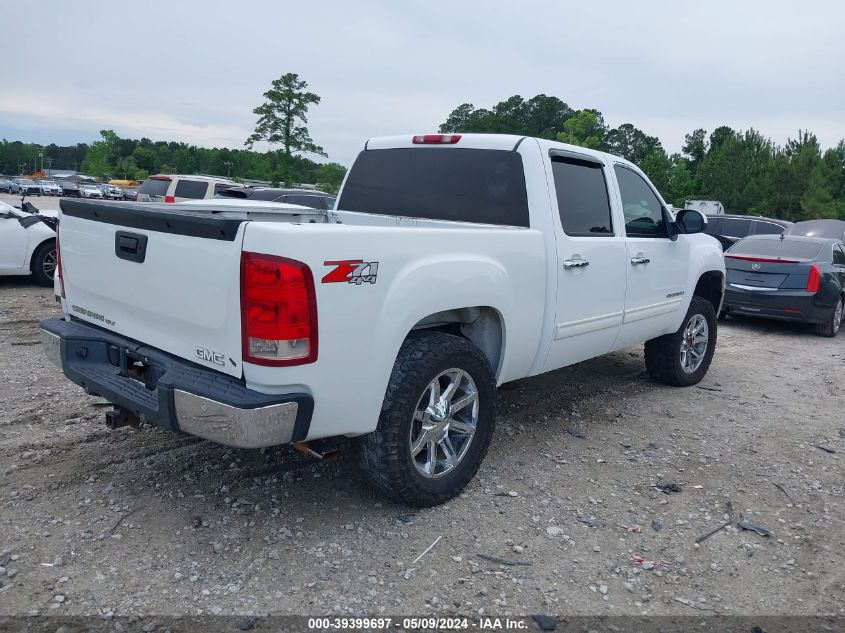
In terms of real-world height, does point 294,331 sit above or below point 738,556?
above

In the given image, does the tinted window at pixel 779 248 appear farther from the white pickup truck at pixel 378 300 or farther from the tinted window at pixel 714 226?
the white pickup truck at pixel 378 300

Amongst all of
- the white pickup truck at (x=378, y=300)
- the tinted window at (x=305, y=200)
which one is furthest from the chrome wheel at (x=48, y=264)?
the white pickup truck at (x=378, y=300)

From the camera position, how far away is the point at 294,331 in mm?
2865

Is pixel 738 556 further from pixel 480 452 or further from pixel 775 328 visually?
pixel 775 328

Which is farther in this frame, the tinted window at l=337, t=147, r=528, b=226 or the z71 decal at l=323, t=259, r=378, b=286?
the tinted window at l=337, t=147, r=528, b=226

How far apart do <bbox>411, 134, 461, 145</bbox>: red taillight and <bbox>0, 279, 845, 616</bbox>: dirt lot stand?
82.3 inches

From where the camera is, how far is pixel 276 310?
2832mm

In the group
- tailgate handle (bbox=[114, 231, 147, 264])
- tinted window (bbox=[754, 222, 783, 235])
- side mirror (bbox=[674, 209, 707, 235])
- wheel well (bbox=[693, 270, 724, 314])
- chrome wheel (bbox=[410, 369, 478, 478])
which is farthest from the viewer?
tinted window (bbox=[754, 222, 783, 235])

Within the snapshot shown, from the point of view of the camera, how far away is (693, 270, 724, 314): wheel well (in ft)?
21.6

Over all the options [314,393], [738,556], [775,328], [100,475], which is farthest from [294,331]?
[775,328]

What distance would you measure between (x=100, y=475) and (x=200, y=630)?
1586 millimetres

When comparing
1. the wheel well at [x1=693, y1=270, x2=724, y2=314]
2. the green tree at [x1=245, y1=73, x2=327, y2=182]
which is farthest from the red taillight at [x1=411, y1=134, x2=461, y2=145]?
the green tree at [x1=245, y1=73, x2=327, y2=182]

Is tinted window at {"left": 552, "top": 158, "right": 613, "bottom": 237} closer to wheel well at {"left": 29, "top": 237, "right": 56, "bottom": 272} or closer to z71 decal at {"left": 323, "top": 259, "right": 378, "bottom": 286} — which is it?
z71 decal at {"left": 323, "top": 259, "right": 378, "bottom": 286}

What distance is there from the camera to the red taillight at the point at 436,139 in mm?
4723
